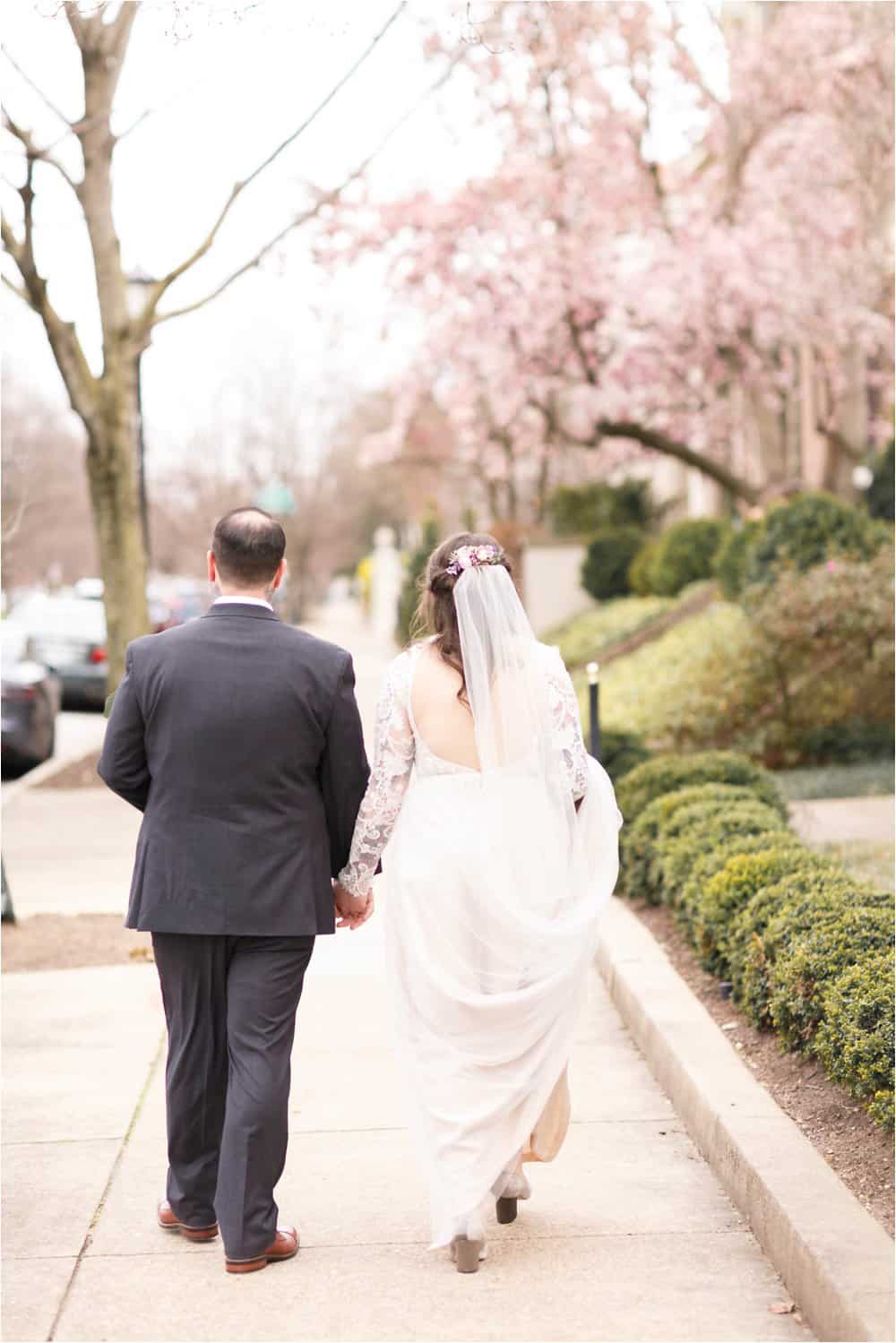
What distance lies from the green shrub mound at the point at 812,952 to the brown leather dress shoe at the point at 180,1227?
2015mm

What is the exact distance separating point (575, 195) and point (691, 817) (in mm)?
15237

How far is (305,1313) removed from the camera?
3865 millimetres

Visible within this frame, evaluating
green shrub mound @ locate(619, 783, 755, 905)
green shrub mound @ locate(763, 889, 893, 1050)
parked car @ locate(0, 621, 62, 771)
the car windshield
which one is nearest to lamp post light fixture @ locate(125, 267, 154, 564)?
parked car @ locate(0, 621, 62, 771)

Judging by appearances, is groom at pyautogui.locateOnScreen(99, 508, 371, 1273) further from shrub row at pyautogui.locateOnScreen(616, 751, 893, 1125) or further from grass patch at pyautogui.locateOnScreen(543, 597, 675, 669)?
grass patch at pyautogui.locateOnScreen(543, 597, 675, 669)

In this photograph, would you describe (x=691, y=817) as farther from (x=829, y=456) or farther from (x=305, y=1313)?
(x=829, y=456)

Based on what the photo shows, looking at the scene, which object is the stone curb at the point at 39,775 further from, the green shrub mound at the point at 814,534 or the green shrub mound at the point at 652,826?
the green shrub mound at the point at 652,826

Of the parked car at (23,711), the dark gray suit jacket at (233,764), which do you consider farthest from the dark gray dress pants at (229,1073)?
the parked car at (23,711)

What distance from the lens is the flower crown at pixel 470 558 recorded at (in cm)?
424

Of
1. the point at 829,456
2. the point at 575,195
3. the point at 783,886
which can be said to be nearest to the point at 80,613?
the point at 575,195

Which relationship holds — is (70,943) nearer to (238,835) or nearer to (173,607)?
(238,835)

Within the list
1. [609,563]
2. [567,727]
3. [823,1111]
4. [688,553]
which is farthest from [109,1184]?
[609,563]

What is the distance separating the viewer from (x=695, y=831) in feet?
24.6

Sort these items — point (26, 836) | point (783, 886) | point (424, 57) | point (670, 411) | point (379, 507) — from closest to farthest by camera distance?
point (783, 886), point (26, 836), point (424, 57), point (670, 411), point (379, 507)

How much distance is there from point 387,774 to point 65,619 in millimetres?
18518
